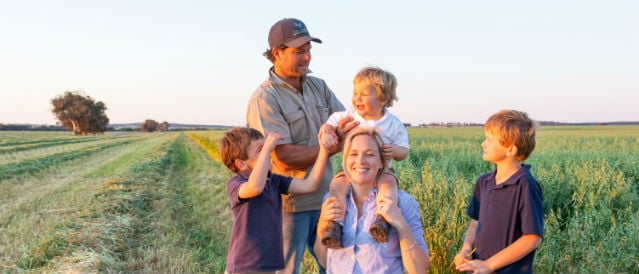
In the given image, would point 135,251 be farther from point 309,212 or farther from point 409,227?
point 409,227

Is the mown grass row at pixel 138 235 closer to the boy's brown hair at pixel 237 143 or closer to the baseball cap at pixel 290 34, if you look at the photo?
the boy's brown hair at pixel 237 143

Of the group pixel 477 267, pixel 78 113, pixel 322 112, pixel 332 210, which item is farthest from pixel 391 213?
pixel 78 113

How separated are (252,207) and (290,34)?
4.02 feet

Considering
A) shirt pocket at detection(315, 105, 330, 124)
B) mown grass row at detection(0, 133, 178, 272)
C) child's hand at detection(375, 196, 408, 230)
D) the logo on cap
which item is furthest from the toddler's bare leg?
mown grass row at detection(0, 133, 178, 272)

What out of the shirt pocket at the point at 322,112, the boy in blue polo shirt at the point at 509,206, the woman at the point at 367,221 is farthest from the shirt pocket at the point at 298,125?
the boy in blue polo shirt at the point at 509,206

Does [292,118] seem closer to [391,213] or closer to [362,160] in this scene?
[362,160]

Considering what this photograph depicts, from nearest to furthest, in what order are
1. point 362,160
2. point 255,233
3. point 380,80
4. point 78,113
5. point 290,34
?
1. point 362,160
2. point 380,80
3. point 255,233
4. point 290,34
5. point 78,113

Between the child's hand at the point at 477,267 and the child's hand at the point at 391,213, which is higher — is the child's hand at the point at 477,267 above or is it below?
below

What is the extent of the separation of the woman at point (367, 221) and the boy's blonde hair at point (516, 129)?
63cm

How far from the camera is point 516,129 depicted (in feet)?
8.72

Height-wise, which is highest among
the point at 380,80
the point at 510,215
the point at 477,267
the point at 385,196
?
the point at 380,80

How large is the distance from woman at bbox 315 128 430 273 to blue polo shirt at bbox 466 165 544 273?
0.40m

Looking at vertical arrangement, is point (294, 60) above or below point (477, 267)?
above

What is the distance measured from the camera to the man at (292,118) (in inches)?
133
